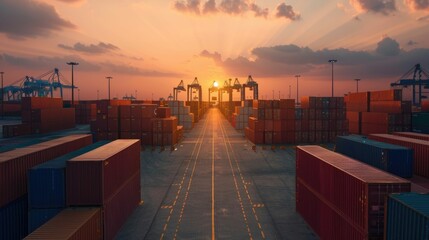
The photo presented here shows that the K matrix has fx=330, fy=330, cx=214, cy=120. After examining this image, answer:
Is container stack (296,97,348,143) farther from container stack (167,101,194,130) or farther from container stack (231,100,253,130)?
container stack (167,101,194,130)

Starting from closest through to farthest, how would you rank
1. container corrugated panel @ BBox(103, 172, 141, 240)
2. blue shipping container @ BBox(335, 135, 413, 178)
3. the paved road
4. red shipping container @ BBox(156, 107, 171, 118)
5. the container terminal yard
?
the container terminal yard, container corrugated panel @ BBox(103, 172, 141, 240), the paved road, blue shipping container @ BBox(335, 135, 413, 178), red shipping container @ BBox(156, 107, 171, 118)

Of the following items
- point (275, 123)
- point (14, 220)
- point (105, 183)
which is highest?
point (275, 123)

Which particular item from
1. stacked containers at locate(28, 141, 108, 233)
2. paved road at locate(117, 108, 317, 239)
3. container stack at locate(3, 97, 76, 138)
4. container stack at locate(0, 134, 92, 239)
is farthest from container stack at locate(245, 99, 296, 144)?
container stack at locate(3, 97, 76, 138)

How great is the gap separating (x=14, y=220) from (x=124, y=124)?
45071 mm

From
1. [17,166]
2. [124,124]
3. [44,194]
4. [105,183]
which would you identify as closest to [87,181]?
[105,183]

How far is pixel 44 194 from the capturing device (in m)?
19.7

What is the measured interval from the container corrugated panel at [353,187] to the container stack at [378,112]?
4312 cm

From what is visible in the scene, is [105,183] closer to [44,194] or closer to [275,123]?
[44,194]

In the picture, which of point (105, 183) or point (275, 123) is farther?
point (275, 123)

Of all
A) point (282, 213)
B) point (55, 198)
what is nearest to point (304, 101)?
point (282, 213)

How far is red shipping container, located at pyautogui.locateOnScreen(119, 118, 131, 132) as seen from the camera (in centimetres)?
6469

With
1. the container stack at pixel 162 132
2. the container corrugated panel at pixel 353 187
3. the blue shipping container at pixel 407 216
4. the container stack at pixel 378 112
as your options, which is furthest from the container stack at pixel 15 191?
the container stack at pixel 378 112

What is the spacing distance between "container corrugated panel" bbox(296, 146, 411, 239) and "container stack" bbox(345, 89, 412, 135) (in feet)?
141

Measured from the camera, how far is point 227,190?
111 feet
